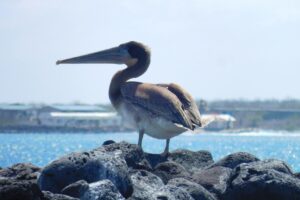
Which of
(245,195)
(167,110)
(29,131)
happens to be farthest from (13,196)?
(29,131)

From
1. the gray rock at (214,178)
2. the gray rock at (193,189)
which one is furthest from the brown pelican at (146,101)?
the gray rock at (193,189)

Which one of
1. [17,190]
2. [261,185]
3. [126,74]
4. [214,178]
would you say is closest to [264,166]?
[261,185]

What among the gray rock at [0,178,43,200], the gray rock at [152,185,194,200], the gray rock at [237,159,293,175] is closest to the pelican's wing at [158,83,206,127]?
the gray rock at [237,159,293,175]

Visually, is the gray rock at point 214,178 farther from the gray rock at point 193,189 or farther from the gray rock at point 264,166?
the gray rock at point 193,189

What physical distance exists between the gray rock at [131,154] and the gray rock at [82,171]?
2.77ft

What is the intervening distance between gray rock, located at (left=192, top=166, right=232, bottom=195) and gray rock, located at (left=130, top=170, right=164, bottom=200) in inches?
27.7

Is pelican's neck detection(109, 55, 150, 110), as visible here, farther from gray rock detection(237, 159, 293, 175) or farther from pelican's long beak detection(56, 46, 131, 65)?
gray rock detection(237, 159, 293, 175)

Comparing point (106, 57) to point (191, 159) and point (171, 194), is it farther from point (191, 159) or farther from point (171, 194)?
point (171, 194)

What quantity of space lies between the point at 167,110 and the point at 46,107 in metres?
95.7

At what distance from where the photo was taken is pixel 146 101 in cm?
1165

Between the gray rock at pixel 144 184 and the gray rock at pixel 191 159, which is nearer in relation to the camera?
the gray rock at pixel 144 184

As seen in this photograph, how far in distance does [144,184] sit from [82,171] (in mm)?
575

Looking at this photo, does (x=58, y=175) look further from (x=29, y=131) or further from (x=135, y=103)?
(x=29, y=131)

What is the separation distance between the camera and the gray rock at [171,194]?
884cm
